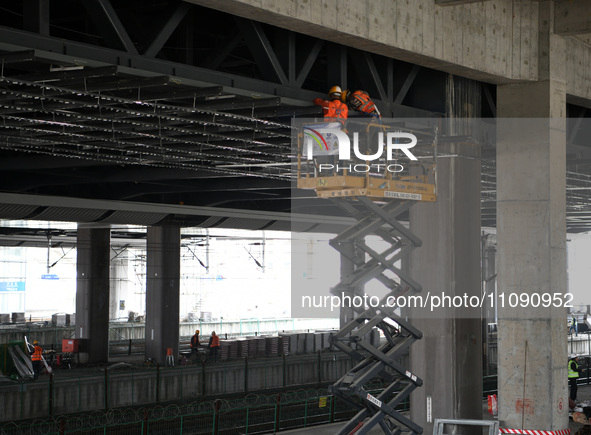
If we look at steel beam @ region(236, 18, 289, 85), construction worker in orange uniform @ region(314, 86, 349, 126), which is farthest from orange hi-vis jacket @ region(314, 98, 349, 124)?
steel beam @ region(236, 18, 289, 85)

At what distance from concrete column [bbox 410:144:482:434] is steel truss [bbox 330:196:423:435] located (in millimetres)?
3655

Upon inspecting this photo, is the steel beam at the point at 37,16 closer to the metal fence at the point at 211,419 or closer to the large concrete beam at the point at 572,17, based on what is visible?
the large concrete beam at the point at 572,17

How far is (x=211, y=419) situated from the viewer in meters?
29.7

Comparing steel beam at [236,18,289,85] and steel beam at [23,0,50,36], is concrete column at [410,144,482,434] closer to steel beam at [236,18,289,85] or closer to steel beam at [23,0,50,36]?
steel beam at [236,18,289,85]

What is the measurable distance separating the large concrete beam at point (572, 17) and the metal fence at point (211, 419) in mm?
13941

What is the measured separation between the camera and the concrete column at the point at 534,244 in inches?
812

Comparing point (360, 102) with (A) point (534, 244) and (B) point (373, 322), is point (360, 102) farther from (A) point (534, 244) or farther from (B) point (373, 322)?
(A) point (534, 244)

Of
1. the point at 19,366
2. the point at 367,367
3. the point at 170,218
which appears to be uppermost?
the point at 170,218

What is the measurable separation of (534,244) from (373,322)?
5.24m

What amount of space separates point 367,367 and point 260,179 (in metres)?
22.1

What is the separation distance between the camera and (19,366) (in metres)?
39.9

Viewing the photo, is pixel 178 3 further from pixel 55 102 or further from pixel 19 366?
pixel 19 366

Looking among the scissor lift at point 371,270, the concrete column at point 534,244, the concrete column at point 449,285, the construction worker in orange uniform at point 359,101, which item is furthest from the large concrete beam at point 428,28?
the concrete column at point 449,285

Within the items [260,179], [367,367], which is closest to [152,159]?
[260,179]
